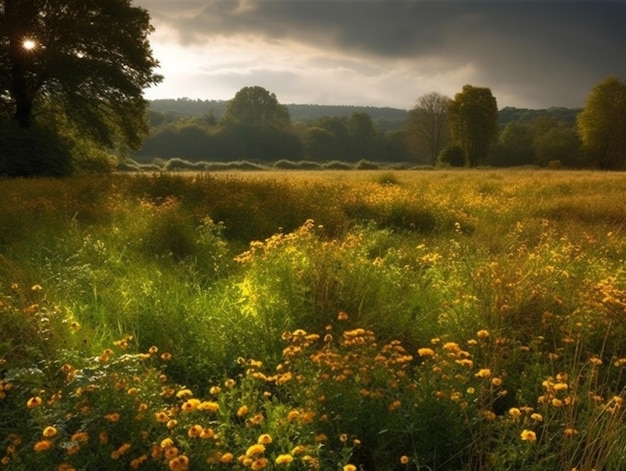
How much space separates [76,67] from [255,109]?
51.8 metres

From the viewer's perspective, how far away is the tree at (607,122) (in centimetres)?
4697

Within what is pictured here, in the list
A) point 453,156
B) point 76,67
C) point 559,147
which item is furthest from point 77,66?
point 559,147

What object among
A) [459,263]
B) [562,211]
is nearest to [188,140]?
[562,211]

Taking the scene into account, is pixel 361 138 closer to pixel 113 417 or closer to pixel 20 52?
pixel 20 52

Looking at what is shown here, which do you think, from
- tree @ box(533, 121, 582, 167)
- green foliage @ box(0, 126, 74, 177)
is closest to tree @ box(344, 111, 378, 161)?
tree @ box(533, 121, 582, 167)

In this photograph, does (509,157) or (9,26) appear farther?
(509,157)

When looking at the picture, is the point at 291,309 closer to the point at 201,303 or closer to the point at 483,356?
the point at 201,303

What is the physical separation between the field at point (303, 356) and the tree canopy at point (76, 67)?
1372cm

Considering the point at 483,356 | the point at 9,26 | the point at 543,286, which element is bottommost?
the point at 483,356

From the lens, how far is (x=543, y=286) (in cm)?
492

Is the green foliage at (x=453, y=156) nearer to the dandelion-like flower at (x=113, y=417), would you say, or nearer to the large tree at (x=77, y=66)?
the large tree at (x=77, y=66)

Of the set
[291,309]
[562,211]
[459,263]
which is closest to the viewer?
[291,309]

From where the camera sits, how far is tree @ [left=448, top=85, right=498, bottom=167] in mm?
53375

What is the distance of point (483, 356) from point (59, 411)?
289 cm
